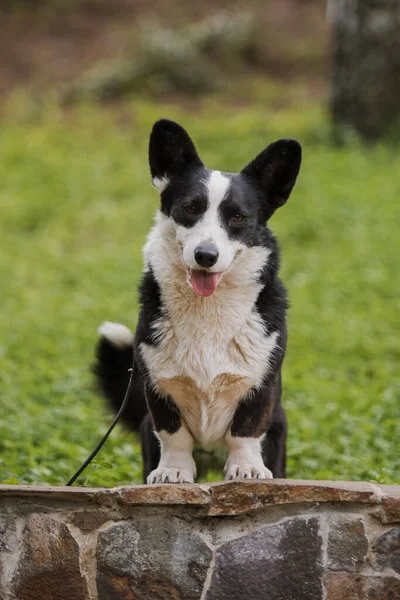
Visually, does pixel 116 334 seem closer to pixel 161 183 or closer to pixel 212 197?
pixel 161 183

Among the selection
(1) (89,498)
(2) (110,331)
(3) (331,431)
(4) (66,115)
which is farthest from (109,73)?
(1) (89,498)

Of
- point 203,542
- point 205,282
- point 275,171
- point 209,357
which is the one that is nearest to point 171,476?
point 203,542

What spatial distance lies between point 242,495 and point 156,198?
7666 millimetres

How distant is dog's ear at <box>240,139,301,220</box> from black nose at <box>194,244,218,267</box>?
1.45ft

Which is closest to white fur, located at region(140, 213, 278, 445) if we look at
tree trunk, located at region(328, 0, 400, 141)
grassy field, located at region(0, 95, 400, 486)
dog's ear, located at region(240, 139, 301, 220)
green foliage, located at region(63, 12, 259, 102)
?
dog's ear, located at region(240, 139, 301, 220)

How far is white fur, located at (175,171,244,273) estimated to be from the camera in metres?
3.26

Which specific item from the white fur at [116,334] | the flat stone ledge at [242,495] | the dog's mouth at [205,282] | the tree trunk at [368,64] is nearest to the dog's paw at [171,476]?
the flat stone ledge at [242,495]

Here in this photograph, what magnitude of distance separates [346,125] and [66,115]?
4.03m

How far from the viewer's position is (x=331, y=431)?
5.93 metres

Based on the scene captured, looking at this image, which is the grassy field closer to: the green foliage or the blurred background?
the blurred background

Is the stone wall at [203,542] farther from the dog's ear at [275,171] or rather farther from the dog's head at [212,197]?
the dog's ear at [275,171]

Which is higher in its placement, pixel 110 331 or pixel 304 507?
pixel 110 331

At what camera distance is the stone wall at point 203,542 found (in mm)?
3211

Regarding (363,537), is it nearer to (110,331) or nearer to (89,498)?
(89,498)
